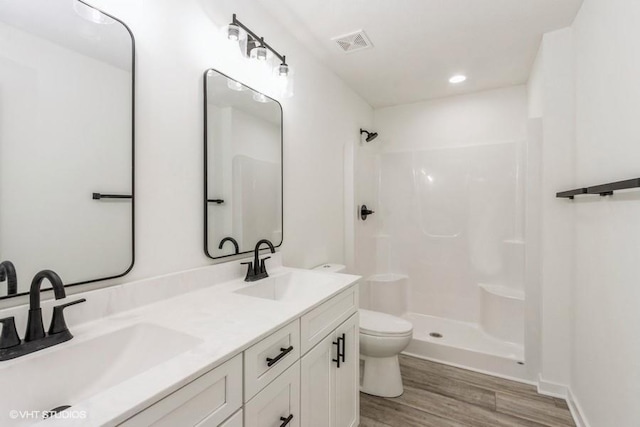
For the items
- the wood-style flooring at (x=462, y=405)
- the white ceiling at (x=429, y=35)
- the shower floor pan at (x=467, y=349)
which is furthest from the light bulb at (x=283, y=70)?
the shower floor pan at (x=467, y=349)

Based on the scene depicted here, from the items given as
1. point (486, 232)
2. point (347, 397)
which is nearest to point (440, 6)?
point (486, 232)

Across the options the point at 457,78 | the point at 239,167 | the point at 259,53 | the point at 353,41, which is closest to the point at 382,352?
the point at 239,167

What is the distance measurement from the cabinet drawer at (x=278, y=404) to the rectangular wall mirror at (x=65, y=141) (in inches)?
25.7

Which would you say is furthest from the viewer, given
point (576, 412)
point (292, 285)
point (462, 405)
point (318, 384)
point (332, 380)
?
point (462, 405)

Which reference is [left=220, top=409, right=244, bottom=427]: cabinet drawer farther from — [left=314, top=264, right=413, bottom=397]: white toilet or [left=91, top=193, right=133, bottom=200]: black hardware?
[left=314, top=264, right=413, bottom=397]: white toilet

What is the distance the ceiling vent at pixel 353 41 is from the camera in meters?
2.00

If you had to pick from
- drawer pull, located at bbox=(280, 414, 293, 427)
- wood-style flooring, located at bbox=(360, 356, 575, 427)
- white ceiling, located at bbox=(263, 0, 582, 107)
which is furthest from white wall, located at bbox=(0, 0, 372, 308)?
wood-style flooring, located at bbox=(360, 356, 575, 427)

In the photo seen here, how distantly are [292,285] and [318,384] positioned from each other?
1.74 ft

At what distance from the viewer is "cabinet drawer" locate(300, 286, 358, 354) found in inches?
44.8

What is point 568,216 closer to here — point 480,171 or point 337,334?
point 480,171

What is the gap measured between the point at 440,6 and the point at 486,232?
6.64 ft

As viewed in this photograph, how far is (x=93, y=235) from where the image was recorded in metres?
0.99

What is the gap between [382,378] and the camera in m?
2.03

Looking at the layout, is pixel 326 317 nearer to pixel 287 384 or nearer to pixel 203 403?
pixel 287 384
